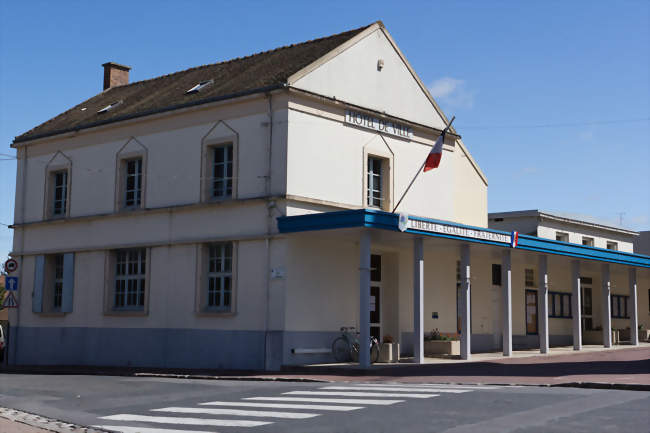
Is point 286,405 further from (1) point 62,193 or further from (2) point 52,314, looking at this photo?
(1) point 62,193

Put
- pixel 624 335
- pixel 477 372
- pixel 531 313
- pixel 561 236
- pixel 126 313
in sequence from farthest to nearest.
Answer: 1. pixel 624 335
2. pixel 561 236
3. pixel 531 313
4. pixel 126 313
5. pixel 477 372

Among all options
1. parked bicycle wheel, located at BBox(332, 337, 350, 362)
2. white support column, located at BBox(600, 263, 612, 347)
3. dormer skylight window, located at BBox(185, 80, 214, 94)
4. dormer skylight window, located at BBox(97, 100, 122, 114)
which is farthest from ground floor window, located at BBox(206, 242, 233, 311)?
white support column, located at BBox(600, 263, 612, 347)

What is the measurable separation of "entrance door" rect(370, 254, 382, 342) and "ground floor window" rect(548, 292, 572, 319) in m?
13.0

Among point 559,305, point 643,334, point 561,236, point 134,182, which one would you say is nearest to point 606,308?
point 559,305

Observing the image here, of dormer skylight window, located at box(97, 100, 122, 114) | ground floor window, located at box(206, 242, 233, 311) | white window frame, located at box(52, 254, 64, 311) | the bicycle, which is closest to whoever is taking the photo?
the bicycle

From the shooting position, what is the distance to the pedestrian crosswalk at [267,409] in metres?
12.0

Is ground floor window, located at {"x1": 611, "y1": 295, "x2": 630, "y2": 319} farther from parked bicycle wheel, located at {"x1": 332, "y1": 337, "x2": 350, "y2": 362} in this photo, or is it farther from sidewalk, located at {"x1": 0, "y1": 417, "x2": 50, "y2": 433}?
sidewalk, located at {"x1": 0, "y1": 417, "x2": 50, "y2": 433}

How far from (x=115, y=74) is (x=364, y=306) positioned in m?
19.5

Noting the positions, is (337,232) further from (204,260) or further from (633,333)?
(633,333)

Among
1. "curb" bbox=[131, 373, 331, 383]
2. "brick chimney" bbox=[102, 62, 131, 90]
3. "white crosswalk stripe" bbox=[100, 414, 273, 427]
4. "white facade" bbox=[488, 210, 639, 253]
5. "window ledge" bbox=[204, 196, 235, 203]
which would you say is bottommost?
"white crosswalk stripe" bbox=[100, 414, 273, 427]

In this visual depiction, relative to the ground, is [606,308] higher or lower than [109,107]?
lower

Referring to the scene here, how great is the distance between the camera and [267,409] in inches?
525

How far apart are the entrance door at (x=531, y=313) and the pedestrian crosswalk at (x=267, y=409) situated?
18.1 m

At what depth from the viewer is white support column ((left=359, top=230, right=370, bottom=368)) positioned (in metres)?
20.8
